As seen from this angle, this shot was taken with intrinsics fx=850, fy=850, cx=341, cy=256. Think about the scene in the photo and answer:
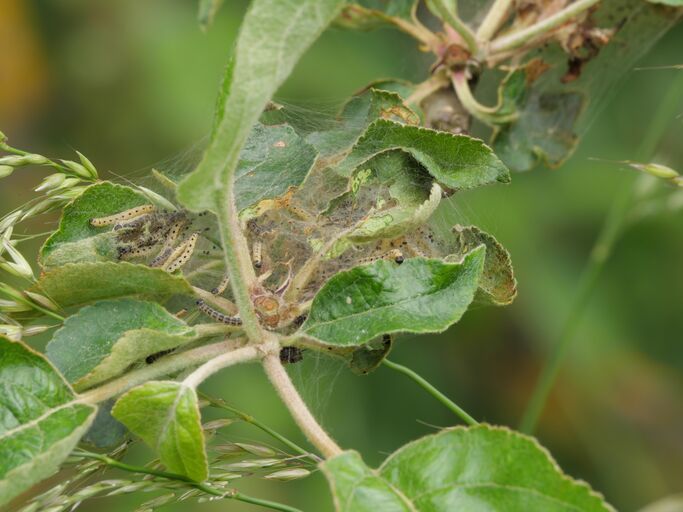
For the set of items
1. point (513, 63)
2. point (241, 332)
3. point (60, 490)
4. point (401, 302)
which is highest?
point (513, 63)

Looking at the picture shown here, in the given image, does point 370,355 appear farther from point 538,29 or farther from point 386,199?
Result: point 538,29

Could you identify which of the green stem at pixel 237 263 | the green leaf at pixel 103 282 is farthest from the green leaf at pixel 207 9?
the green leaf at pixel 103 282

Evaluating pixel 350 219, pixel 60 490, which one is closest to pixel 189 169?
pixel 350 219

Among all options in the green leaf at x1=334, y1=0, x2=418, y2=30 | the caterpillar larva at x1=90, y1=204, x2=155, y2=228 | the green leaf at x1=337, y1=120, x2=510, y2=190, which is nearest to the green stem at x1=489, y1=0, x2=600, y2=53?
the green leaf at x1=334, y1=0, x2=418, y2=30

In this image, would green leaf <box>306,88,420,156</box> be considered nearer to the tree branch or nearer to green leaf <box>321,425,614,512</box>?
the tree branch

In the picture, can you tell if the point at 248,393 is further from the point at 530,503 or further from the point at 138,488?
the point at 530,503

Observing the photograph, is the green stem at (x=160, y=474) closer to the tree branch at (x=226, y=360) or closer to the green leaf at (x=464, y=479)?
the tree branch at (x=226, y=360)
